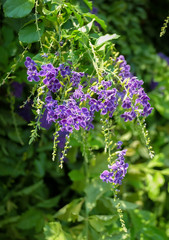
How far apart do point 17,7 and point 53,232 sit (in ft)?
2.57

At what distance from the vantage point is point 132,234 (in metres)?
1.43

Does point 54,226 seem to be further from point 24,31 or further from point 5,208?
point 24,31

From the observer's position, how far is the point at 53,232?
47.5 inches

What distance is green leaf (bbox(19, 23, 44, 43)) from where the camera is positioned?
974 mm

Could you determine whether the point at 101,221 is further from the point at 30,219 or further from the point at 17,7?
the point at 17,7

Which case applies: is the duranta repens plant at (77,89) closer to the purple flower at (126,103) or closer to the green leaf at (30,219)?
the purple flower at (126,103)

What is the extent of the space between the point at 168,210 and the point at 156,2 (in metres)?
1.55

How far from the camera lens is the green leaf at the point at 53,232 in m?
1.20

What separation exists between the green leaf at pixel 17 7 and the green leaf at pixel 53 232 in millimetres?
733

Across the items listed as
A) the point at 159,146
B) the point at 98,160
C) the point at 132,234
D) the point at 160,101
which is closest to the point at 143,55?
the point at 160,101

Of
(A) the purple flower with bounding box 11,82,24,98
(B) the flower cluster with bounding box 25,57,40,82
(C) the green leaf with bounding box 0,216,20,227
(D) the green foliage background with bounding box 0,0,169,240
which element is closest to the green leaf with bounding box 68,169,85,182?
(D) the green foliage background with bounding box 0,0,169,240

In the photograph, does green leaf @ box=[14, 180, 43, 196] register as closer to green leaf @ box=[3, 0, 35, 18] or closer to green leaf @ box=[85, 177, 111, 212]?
green leaf @ box=[85, 177, 111, 212]

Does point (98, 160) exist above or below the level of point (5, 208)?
above

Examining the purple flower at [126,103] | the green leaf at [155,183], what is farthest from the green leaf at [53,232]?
the green leaf at [155,183]
